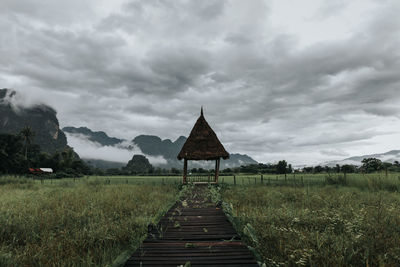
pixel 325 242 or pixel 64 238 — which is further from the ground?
pixel 325 242

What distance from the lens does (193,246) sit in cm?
344

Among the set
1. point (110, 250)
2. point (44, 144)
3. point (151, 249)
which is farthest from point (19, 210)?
point (44, 144)

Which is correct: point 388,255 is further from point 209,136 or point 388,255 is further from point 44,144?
point 44,144

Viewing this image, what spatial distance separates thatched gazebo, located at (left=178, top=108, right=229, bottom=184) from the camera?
48.4 ft

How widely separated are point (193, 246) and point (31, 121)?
218013 mm

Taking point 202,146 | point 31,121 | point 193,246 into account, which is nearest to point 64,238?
point 193,246

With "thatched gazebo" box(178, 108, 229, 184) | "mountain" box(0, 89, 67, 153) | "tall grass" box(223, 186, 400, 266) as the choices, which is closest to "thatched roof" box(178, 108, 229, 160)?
"thatched gazebo" box(178, 108, 229, 184)

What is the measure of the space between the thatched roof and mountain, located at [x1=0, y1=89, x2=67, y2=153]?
16305 cm

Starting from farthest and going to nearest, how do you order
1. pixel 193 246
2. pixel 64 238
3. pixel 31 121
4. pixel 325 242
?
pixel 31 121, pixel 64 238, pixel 325 242, pixel 193 246

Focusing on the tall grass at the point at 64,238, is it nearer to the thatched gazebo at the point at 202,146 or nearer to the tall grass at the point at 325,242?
the tall grass at the point at 325,242

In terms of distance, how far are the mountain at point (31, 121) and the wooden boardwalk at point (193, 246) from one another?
171907 mm

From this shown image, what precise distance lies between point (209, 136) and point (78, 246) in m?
11.8

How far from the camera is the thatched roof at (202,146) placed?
48.4 feet

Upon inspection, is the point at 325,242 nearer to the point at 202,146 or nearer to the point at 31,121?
the point at 202,146
